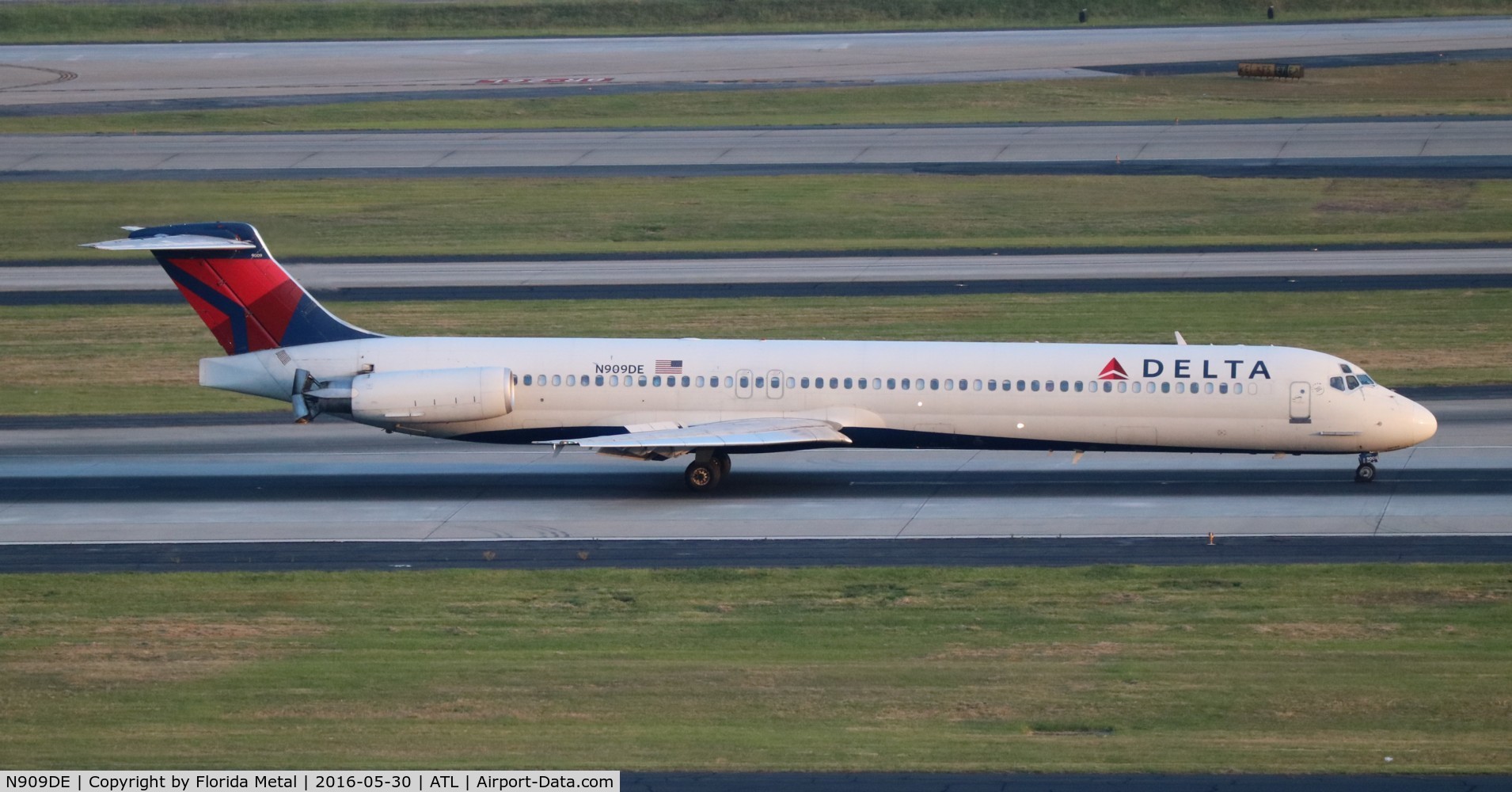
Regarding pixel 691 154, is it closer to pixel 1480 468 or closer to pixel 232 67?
pixel 232 67

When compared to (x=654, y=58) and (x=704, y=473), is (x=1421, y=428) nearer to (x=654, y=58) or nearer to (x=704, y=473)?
(x=704, y=473)

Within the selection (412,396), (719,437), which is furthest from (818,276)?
(412,396)

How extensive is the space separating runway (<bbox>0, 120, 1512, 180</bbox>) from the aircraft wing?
3466 centimetres

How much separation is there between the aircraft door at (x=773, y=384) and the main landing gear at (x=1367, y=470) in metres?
12.5

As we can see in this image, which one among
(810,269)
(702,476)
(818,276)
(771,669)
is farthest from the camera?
(810,269)

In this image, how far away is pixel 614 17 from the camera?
10994 cm

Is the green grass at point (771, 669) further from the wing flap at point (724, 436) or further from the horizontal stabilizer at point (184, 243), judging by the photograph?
the horizontal stabilizer at point (184, 243)

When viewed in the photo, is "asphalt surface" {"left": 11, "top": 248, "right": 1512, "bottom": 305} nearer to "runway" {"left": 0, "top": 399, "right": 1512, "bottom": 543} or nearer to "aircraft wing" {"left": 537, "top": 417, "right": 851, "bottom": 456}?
"runway" {"left": 0, "top": 399, "right": 1512, "bottom": 543}

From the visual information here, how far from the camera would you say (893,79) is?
284ft

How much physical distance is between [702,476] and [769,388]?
2.36 m

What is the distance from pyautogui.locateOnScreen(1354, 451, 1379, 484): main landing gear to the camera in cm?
3647

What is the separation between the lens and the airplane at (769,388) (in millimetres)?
36062

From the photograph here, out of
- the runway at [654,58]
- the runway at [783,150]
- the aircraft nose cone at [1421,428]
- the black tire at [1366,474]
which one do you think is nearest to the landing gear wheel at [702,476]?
the black tire at [1366,474]

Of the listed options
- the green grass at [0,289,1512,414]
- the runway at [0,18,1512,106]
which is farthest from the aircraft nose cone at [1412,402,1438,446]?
the runway at [0,18,1512,106]
